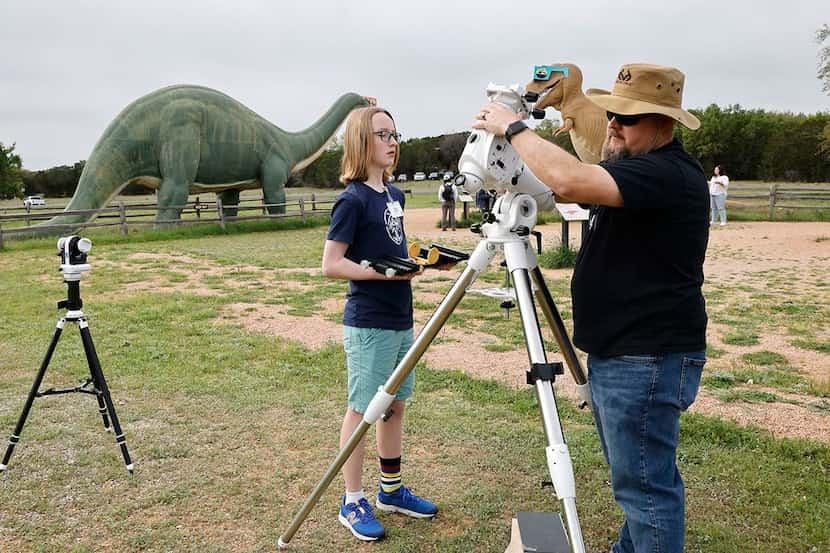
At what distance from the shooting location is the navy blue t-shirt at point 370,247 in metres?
2.66

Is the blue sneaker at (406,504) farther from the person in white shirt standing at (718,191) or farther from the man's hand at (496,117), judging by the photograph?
the person in white shirt standing at (718,191)

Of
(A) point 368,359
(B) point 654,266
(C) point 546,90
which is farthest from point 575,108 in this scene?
(A) point 368,359

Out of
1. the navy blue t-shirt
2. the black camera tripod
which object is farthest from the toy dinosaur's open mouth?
the black camera tripod

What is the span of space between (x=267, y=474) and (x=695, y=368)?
7.96 ft

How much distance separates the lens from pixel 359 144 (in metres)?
2.69

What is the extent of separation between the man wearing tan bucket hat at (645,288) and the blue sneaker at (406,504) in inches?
49.6

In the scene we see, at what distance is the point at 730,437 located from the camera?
3799 millimetres

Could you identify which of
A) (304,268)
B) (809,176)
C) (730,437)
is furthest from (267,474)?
(809,176)

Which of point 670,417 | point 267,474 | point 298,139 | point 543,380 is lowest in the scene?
point 267,474

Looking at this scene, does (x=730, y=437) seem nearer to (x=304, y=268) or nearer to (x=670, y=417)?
(x=670, y=417)

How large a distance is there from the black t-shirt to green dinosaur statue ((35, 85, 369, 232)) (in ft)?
54.9

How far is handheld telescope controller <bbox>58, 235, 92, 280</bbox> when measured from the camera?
3310 mm

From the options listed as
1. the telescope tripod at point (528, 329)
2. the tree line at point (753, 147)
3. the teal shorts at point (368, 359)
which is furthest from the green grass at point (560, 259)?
A: the tree line at point (753, 147)

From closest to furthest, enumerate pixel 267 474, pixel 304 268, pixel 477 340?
pixel 267 474, pixel 477 340, pixel 304 268
